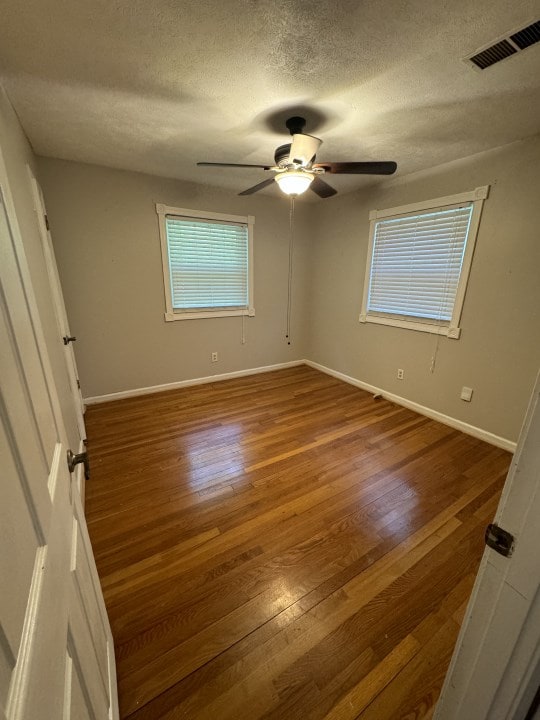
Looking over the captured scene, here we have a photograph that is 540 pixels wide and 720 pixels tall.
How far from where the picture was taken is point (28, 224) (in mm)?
1756

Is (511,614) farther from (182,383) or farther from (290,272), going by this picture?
(290,272)

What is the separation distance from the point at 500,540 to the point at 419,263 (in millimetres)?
2991

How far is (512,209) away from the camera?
236cm

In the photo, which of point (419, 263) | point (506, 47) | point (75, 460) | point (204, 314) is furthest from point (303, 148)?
point (204, 314)

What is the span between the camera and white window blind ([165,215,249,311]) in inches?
134

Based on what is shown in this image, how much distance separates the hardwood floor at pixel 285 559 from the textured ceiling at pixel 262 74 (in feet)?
8.10

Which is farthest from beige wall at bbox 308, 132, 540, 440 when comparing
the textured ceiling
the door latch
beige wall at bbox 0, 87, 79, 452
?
beige wall at bbox 0, 87, 79, 452

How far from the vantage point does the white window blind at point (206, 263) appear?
3.41 metres

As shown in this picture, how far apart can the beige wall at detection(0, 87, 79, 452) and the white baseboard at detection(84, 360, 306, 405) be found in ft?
3.87

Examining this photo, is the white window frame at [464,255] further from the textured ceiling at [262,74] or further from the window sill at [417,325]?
the textured ceiling at [262,74]

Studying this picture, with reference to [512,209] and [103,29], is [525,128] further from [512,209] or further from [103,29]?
[103,29]

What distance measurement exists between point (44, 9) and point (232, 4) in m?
0.75

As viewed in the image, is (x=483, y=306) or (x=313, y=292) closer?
(x=483, y=306)

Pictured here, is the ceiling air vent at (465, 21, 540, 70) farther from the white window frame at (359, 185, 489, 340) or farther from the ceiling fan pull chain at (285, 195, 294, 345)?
the ceiling fan pull chain at (285, 195, 294, 345)
